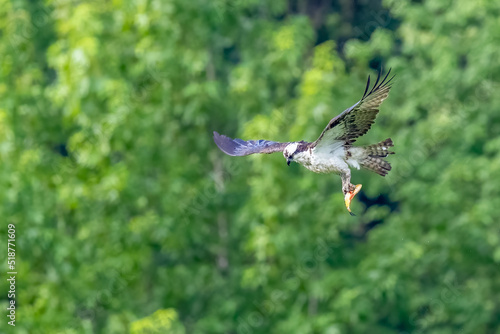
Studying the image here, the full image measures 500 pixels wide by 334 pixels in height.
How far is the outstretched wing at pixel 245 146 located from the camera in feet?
35.7

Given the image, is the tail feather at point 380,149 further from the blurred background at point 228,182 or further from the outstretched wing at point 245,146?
the blurred background at point 228,182

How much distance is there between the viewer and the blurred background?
17969mm

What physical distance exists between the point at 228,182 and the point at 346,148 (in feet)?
30.0

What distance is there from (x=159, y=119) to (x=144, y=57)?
3.64 ft

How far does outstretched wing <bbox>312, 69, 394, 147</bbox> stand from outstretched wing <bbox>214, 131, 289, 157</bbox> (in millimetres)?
826

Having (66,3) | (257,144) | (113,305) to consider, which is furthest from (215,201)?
(257,144)

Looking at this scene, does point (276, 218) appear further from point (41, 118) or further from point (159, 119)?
point (41, 118)

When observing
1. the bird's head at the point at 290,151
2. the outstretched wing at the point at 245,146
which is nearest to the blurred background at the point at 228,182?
the outstretched wing at the point at 245,146

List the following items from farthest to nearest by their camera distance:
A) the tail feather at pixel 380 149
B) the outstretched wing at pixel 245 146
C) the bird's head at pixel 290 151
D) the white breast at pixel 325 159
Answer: the outstretched wing at pixel 245 146 < the tail feather at pixel 380 149 < the bird's head at pixel 290 151 < the white breast at pixel 325 159

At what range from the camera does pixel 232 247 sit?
1964 centimetres

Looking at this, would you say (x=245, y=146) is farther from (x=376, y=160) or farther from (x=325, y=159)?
(x=325, y=159)

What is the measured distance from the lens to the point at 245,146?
11508 mm

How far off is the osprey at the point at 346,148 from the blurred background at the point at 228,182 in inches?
247

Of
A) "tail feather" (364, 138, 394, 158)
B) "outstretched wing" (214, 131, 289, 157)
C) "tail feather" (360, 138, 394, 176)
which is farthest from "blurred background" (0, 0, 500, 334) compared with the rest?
"tail feather" (364, 138, 394, 158)
